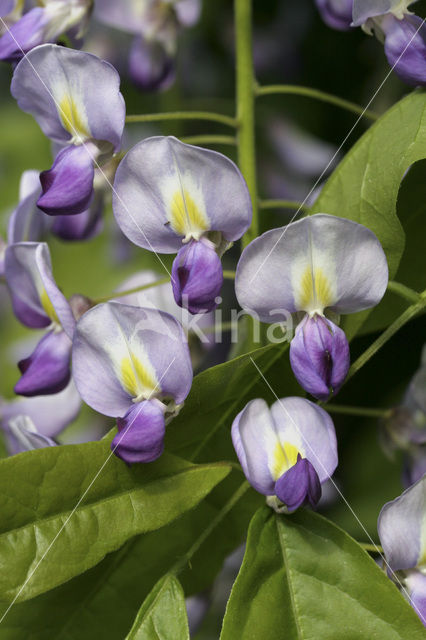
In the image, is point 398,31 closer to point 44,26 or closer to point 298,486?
point 44,26

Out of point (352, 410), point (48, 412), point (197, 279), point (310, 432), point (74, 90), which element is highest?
point (74, 90)

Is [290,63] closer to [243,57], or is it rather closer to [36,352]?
[243,57]

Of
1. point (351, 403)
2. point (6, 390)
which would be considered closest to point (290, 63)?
point (351, 403)

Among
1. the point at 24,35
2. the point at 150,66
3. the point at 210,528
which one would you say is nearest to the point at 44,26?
the point at 24,35

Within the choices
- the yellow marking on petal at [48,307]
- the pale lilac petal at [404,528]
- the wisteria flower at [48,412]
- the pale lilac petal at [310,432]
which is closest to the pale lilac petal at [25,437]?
the wisteria flower at [48,412]

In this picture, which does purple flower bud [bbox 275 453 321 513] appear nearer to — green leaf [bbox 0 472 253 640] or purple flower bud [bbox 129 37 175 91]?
green leaf [bbox 0 472 253 640]

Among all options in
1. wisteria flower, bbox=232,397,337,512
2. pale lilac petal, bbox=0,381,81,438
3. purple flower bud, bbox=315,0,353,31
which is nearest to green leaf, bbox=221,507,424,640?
wisteria flower, bbox=232,397,337,512

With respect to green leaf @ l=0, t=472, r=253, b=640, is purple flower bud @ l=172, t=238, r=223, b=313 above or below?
above
